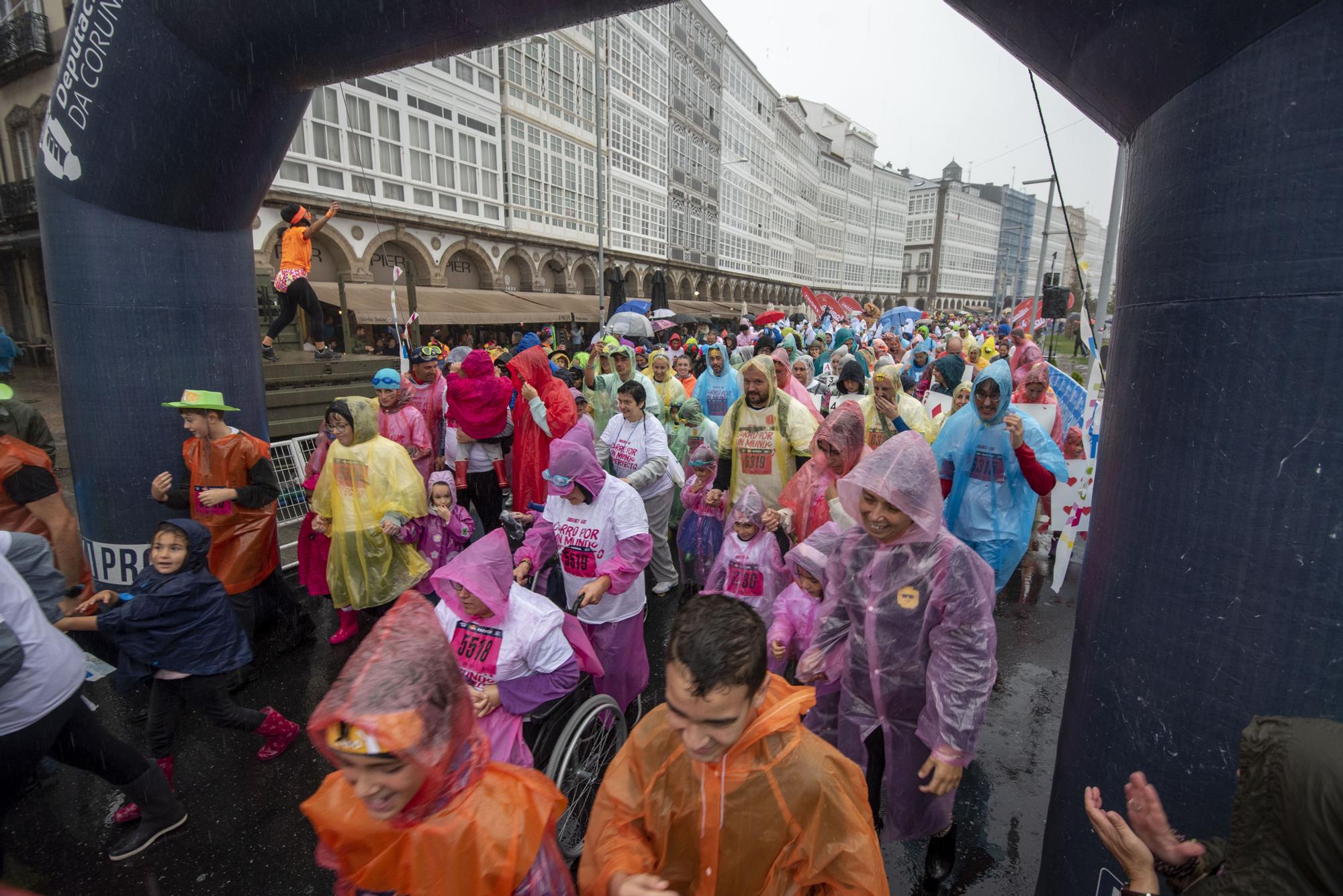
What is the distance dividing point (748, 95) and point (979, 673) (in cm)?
5399

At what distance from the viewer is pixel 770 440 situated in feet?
16.5

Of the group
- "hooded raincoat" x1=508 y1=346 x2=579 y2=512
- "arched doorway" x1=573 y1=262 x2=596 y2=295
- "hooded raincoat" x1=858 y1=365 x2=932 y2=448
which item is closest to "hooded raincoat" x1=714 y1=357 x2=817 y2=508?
"hooded raincoat" x1=858 y1=365 x2=932 y2=448

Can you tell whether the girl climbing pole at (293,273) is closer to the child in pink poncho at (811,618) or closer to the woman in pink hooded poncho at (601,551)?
the woman in pink hooded poncho at (601,551)

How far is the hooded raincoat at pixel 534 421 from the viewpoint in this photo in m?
6.30

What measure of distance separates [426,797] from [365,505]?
336cm

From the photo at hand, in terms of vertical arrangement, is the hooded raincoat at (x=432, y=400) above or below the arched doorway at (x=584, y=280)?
below

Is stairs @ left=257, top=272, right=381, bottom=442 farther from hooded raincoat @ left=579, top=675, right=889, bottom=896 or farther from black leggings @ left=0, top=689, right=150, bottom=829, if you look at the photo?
hooded raincoat @ left=579, top=675, right=889, bottom=896

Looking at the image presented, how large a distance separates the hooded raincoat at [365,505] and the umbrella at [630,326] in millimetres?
9950

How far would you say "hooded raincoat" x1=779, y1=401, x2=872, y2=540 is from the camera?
3.95 meters

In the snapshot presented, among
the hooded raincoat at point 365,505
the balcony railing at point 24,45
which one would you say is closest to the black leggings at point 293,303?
the hooded raincoat at point 365,505

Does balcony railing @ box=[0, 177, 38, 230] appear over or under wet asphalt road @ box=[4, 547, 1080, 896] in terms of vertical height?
over

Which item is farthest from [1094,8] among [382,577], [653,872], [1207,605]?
[382,577]

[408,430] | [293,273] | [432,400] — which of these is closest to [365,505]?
[408,430]

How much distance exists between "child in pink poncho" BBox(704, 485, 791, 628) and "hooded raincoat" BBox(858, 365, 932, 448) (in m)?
1.81
